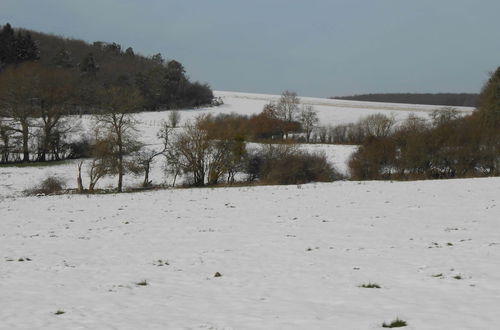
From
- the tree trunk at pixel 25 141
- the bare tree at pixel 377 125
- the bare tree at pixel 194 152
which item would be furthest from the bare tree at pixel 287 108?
the tree trunk at pixel 25 141

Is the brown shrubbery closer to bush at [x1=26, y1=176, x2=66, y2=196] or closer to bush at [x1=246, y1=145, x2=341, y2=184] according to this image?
bush at [x1=246, y1=145, x2=341, y2=184]

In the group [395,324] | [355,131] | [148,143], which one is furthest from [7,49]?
[395,324]

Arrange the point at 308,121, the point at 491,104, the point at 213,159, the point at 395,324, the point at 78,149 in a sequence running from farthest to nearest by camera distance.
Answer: the point at 308,121 → the point at 78,149 → the point at 491,104 → the point at 213,159 → the point at 395,324

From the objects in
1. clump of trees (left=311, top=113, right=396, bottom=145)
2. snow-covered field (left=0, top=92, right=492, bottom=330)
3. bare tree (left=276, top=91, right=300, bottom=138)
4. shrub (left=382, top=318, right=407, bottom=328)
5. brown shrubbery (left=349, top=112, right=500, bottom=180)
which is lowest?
snow-covered field (left=0, top=92, right=492, bottom=330)

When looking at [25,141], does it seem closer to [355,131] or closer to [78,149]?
[78,149]

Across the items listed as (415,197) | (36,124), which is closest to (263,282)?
(415,197)

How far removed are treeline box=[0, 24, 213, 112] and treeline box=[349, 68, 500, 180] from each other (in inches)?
2186

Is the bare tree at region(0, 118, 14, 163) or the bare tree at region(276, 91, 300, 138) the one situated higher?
the bare tree at region(276, 91, 300, 138)

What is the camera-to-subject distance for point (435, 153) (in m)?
49.6

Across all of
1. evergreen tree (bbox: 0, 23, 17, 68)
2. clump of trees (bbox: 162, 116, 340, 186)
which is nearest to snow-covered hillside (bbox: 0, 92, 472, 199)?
clump of trees (bbox: 162, 116, 340, 186)

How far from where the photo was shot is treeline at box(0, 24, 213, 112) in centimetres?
10719

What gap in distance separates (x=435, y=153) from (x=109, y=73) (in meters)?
107

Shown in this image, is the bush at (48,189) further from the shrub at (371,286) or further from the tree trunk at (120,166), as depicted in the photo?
the shrub at (371,286)

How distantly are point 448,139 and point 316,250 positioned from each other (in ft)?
132
